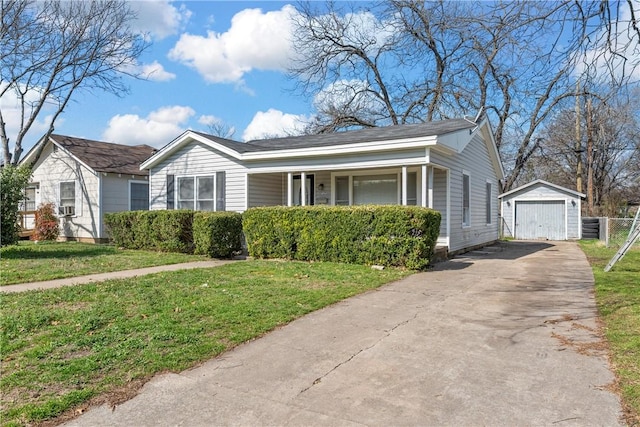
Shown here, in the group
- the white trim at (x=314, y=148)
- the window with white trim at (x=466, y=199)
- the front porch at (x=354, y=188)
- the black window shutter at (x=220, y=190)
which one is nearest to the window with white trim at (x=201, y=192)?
the black window shutter at (x=220, y=190)

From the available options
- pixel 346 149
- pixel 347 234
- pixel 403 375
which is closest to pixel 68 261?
pixel 347 234

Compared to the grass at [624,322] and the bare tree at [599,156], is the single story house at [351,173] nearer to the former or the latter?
the grass at [624,322]

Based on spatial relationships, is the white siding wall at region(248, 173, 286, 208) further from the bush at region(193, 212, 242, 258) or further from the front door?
the bush at region(193, 212, 242, 258)

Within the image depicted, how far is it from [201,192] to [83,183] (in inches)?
262

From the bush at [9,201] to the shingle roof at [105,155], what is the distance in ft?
16.7

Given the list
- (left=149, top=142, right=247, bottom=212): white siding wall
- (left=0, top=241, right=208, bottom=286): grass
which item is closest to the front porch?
(left=149, top=142, right=247, bottom=212): white siding wall

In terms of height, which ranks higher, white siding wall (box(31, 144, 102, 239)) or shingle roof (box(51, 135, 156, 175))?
shingle roof (box(51, 135, 156, 175))

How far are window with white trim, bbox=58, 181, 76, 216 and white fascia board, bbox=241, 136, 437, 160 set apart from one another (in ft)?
31.1

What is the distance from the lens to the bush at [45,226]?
18.0 m

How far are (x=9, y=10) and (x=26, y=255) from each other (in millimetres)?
11680

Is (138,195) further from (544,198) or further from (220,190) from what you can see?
(544,198)

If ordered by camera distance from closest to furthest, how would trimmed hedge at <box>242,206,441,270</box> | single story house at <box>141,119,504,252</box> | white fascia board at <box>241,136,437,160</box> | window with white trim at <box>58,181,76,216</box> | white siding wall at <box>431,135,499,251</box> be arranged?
trimmed hedge at <box>242,206,441,270</box> → white fascia board at <box>241,136,437,160</box> → single story house at <box>141,119,504,252</box> → white siding wall at <box>431,135,499,251</box> → window with white trim at <box>58,181,76,216</box>

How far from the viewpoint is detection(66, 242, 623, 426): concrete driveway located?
120 inches

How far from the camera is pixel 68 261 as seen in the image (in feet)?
35.1
